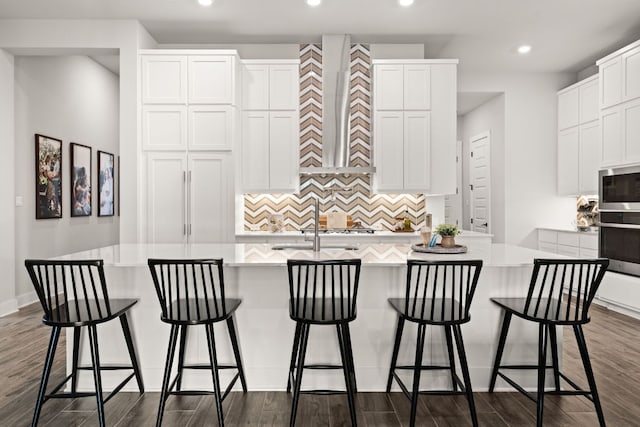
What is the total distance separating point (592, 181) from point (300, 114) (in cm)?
372

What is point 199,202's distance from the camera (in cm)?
488

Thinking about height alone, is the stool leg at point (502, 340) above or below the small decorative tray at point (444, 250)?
below

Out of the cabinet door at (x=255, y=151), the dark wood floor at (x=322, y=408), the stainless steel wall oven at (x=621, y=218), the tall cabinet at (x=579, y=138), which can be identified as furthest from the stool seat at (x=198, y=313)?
the tall cabinet at (x=579, y=138)

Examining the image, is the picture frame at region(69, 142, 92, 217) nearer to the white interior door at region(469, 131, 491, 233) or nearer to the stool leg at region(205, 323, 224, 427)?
the stool leg at region(205, 323, 224, 427)

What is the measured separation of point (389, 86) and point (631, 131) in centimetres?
255

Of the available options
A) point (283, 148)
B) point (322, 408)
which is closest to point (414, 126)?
point (283, 148)

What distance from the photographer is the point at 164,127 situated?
16.0 ft

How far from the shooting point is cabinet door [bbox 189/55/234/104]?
4875mm

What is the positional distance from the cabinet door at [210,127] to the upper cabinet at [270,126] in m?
0.39

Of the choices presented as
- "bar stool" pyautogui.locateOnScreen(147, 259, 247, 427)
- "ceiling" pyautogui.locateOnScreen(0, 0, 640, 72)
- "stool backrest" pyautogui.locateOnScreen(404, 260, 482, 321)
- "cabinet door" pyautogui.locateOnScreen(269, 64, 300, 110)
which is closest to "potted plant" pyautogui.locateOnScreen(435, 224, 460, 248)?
"stool backrest" pyautogui.locateOnScreen(404, 260, 482, 321)

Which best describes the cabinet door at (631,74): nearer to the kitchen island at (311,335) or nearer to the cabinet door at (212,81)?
the kitchen island at (311,335)

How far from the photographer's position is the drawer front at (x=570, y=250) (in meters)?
5.56

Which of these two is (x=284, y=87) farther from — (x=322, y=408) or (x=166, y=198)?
(x=322, y=408)

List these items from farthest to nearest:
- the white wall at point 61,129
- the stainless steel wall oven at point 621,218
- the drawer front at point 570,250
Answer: the drawer front at point 570,250 → the white wall at point 61,129 → the stainless steel wall oven at point 621,218
